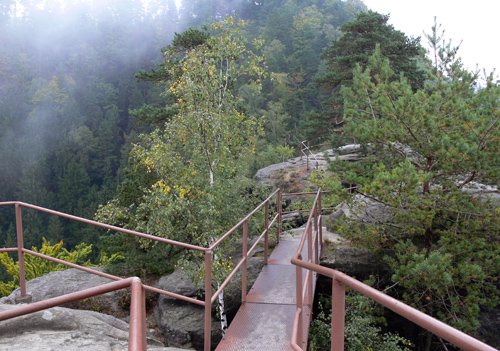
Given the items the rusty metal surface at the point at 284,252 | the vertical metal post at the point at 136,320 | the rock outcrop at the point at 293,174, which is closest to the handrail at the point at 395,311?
the vertical metal post at the point at 136,320

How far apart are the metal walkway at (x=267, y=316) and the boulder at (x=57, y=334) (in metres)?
0.72

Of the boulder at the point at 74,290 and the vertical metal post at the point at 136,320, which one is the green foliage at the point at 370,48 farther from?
the vertical metal post at the point at 136,320

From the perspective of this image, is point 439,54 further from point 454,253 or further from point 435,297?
point 435,297

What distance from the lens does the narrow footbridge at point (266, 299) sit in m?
1.39

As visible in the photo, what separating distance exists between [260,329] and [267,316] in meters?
0.35

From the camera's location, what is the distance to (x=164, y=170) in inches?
318

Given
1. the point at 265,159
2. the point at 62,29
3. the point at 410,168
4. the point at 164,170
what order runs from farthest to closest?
the point at 62,29
the point at 265,159
the point at 164,170
the point at 410,168

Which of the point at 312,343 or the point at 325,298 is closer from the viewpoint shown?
the point at 312,343

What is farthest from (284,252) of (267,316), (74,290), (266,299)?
(74,290)

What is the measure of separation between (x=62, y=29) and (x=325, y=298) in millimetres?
83714

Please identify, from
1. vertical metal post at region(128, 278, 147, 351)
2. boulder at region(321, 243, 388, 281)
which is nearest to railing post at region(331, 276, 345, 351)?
vertical metal post at region(128, 278, 147, 351)

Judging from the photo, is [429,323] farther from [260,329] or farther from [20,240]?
[20,240]

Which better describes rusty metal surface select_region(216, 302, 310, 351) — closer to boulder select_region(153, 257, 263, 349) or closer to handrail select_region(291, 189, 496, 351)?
handrail select_region(291, 189, 496, 351)

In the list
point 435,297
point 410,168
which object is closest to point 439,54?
point 410,168
